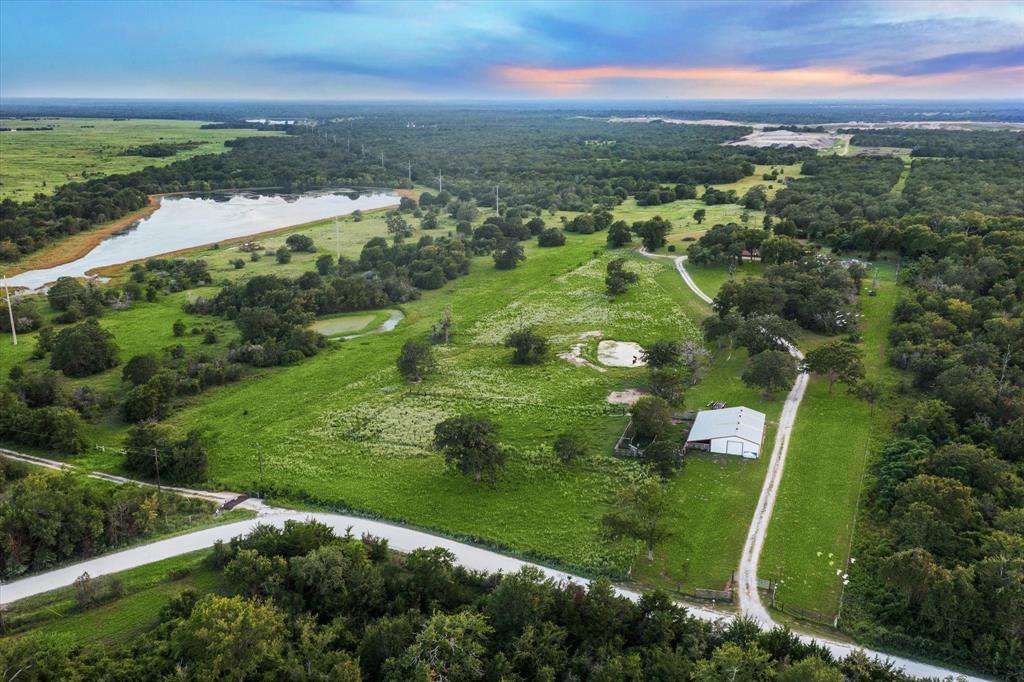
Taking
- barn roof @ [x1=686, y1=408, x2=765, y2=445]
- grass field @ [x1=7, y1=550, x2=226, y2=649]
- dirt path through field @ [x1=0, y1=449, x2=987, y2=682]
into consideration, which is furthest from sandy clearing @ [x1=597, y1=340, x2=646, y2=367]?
grass field @ [x1=7, y1=550, x2=226, y2=649]

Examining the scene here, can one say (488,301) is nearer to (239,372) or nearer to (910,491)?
(239,372)

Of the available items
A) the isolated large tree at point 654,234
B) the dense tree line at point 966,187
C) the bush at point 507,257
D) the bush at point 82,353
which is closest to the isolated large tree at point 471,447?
the bush at point 82,353

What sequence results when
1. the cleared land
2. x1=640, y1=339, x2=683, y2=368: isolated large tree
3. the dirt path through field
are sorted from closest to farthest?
the dirt path through field
the cleared land
x1=640, y1=339, x2=683, y2=368: isolated large tree

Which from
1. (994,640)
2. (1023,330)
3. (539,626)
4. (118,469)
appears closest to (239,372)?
(118,469)

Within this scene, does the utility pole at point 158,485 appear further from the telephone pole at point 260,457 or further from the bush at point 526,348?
the bush at point 526,348

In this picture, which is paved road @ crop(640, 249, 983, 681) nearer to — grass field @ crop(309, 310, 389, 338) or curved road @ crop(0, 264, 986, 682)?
curved road @ crop(0, 264, 986, 682)

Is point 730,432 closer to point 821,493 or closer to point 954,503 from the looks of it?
point 821,493

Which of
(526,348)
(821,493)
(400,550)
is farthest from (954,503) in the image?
(526,348)
